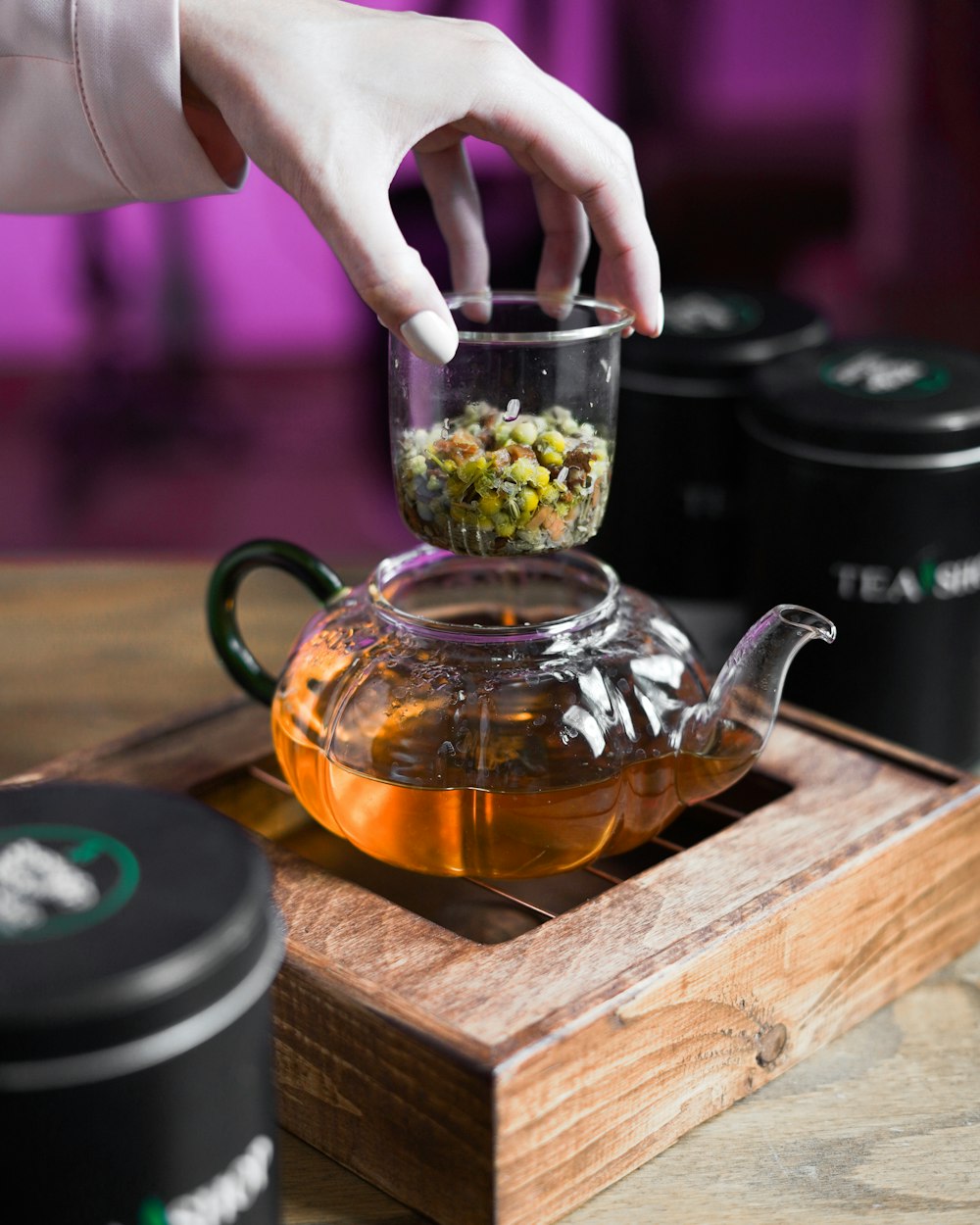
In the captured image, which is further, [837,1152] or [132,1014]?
[837,1152]

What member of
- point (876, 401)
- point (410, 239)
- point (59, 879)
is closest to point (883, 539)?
point (876, 401)

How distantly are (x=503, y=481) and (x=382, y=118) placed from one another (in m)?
0.17

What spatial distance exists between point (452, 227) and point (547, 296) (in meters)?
0.11

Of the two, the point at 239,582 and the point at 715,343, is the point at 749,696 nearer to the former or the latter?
the point at 239,582

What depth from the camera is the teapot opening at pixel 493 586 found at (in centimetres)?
83

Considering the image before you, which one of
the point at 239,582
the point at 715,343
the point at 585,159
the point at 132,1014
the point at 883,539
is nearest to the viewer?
the point at 132,1014

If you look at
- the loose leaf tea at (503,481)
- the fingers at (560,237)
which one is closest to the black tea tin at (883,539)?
the fingers at (560,237)

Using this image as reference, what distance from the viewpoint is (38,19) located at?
70 centimetres

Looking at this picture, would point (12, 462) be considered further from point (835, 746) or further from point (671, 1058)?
point (671, 1058)

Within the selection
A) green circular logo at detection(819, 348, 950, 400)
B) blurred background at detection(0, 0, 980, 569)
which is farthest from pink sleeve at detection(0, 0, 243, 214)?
blurred background at detection(0, 0, 980, 569)

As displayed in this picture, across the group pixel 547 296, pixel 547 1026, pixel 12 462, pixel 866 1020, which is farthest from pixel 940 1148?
pixel 12 462

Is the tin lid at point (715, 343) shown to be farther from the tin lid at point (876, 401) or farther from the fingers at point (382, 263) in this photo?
the fingers at point (382, 263)

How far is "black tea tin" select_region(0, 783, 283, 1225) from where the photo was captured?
0.38 m

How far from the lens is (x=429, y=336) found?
63 centimetres
